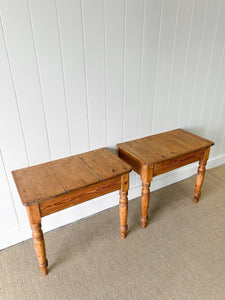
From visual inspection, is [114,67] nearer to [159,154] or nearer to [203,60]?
[159,154]

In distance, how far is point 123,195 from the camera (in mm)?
1476

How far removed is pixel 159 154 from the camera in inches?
61.9

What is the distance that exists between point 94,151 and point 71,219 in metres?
0.57

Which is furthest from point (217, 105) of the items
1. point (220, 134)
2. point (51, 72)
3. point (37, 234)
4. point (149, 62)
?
point (37, 234)

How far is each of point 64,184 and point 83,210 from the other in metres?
0.62

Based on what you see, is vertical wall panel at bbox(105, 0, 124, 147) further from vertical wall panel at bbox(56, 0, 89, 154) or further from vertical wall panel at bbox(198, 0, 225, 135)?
vertical wall panel at bbox(198, 0, 225, 135)

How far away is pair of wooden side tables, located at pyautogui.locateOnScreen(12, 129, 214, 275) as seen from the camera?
4.00ft

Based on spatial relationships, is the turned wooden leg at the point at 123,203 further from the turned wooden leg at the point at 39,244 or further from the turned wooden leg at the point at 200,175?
the turned wooden leg at the point at 200,175

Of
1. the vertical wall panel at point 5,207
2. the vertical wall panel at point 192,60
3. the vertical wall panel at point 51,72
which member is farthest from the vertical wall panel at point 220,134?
the vertical wall panel at point 5,207

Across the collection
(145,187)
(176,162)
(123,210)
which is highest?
(176,162)

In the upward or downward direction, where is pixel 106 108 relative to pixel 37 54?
downward

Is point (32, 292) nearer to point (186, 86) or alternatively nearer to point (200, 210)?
point (200, 210)

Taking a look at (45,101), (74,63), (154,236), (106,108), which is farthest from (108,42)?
(154,236)

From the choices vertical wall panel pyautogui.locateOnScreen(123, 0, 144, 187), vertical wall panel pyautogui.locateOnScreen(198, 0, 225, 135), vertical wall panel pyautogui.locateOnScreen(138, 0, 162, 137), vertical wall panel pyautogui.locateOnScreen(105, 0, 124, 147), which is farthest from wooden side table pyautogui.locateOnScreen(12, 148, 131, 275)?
vertical wall panel pyautogui.locateOnScreen(198, 0, 225, 135)
